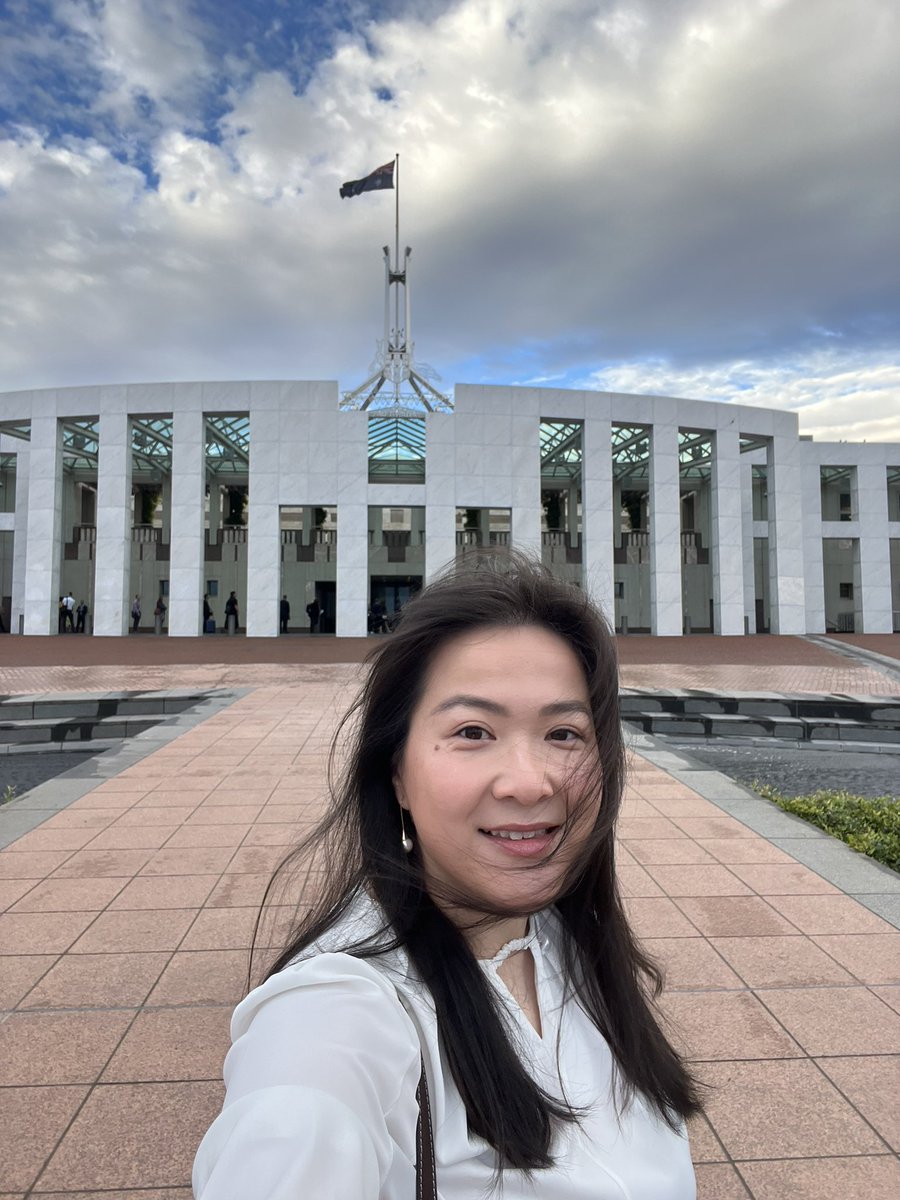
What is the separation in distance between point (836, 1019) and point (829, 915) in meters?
1.09

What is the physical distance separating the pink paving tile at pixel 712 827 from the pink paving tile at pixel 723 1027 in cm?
229

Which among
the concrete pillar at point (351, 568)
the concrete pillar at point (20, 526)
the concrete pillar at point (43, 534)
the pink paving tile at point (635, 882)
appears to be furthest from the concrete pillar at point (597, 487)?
the pink paving tile at point (635, 882)

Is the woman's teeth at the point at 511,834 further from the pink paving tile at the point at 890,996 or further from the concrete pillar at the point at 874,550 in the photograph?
the concrete pillar at the point at 874,550

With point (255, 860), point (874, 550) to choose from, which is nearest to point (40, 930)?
point (255, 860)

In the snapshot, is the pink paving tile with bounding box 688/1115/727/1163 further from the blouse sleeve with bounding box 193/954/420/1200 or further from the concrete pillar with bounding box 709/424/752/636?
the concrete pillar with bounding box 709/424/752/636

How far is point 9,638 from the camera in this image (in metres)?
25.9

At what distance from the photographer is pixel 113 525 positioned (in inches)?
1051

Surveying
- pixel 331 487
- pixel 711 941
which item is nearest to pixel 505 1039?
pixel 711 941

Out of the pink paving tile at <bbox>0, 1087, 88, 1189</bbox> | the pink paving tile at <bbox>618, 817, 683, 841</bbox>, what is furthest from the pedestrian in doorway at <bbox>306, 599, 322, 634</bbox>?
the pink paving tile at <bbox>0, 1087, 88, 1189</bbox>

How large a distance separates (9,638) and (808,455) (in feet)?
98.4

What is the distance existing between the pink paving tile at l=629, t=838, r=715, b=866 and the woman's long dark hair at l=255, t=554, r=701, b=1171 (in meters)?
3.51

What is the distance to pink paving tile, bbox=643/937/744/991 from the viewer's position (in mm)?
3154

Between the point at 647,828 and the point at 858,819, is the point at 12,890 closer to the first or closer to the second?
the point at 647,828

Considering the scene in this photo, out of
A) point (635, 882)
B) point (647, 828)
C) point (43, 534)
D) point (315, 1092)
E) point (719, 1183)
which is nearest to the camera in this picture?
point (315, 1092)
